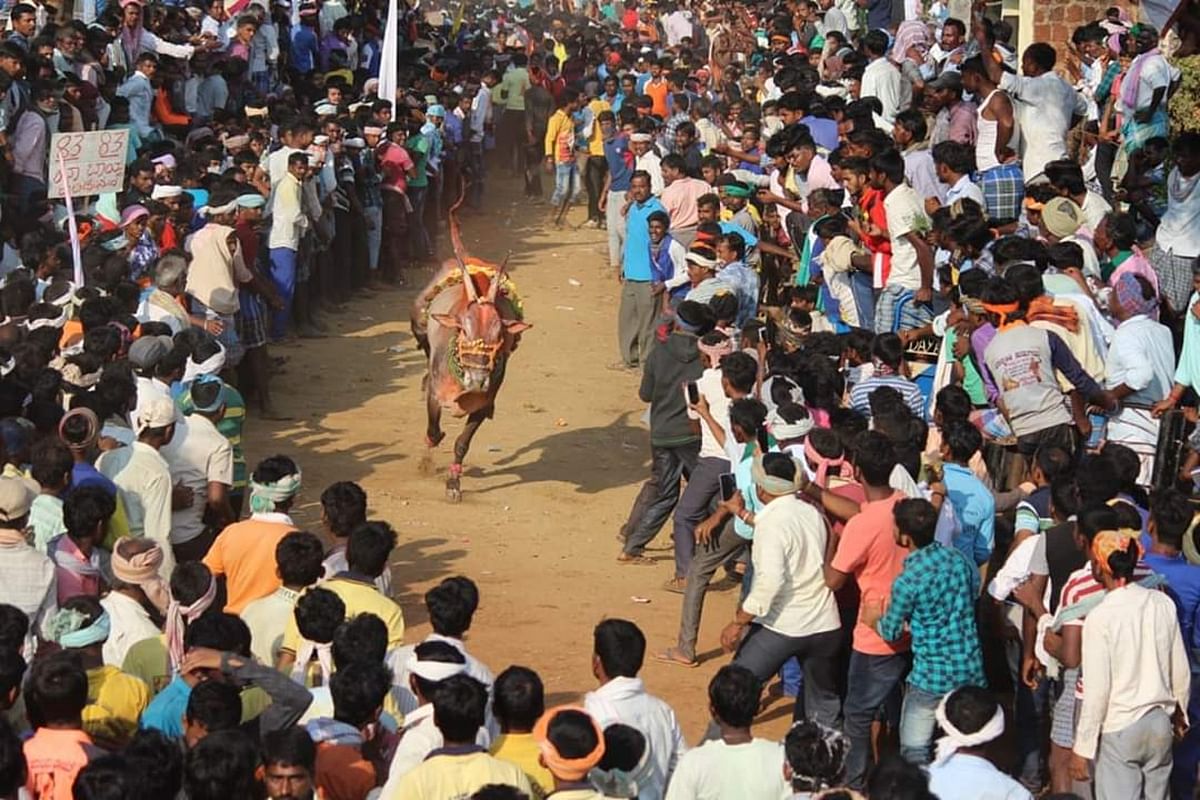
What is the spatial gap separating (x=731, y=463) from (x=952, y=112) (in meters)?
6.31

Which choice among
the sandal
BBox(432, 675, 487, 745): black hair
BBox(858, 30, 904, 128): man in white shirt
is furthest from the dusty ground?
Answer: BBox(432, 675, 487, 745): black hair

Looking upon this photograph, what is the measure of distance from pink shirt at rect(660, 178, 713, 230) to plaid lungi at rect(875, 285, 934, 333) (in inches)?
217

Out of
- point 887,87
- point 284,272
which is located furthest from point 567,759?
point 887,87

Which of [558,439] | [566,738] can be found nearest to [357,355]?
[558,439]

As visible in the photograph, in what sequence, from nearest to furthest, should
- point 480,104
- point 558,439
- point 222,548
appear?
point 222,548 → point 558,439 → point 480,104

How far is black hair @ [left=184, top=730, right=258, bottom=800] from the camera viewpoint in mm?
5832

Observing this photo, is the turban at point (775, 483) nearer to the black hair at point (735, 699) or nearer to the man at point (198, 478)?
the black hair at point (735, 699)

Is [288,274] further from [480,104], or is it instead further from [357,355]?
[480,104]

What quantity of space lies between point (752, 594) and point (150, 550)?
271cm

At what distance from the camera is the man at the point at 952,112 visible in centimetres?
1585

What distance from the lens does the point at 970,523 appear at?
9125 millimetres

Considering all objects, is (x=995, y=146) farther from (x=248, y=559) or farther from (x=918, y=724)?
(x=248, y=559)

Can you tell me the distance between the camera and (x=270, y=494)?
874 cm

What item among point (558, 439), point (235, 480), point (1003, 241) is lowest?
point (558, 439)
